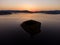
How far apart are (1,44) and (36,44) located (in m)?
0.71

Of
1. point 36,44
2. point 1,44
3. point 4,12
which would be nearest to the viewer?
point 1,44

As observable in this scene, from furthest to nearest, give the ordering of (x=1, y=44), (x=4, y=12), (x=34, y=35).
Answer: (x=4, y=12) < (x=34, y=35) < (x=1, y=44)

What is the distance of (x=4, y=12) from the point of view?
34.2ft

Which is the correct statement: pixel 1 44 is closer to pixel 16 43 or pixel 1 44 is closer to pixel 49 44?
pixel 16 43

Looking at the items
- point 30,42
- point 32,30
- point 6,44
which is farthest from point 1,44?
point 32,30

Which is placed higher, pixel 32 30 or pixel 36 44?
pixel 32 30

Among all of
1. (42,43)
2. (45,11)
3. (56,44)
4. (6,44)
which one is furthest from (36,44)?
(45,11)

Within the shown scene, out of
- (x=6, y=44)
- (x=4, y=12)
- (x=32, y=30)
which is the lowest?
(x=6, y=44)

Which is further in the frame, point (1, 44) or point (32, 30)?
point (32, 30)

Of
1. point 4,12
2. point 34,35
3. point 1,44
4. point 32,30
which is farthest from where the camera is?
point 4,12

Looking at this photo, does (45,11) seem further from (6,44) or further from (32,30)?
(6,44)

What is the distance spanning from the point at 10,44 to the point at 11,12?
8083 millimetres

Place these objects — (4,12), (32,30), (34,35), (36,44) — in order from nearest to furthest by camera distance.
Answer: (36,44) → (34,35) → (32,30) → (4,12)

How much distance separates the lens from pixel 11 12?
36.2 feet
